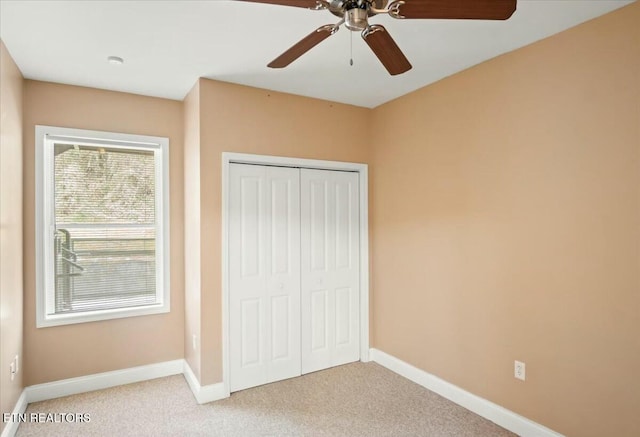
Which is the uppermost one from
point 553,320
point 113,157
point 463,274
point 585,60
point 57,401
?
point 585,60

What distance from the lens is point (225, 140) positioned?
123 inches

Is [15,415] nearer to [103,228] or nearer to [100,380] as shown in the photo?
[100,380]

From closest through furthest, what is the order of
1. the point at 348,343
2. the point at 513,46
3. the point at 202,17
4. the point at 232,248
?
the point at 202,17, the point at 513,46, the point at 232,248, the point at 348,343

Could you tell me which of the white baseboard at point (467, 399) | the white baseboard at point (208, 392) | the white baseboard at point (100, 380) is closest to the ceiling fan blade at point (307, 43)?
the white baseboard at point (208, 392)

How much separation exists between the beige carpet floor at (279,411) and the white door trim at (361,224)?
39 cm

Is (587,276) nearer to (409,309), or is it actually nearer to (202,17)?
(409,309)

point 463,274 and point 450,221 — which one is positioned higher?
point 450,221

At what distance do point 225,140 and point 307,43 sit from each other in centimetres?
167

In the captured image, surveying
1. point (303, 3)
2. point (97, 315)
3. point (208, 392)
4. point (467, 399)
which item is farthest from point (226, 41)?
point (467, 399)

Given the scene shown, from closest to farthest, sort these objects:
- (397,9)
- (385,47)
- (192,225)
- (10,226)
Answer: (397,9), (385,47), (10,226), (192,225)

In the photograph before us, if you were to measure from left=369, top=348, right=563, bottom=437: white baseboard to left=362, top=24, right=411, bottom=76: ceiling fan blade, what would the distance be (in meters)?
2.34

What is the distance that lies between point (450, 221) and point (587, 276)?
1035mm

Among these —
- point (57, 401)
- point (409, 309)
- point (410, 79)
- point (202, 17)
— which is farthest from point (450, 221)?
point (57, 401)

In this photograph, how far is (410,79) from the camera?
3.11 m
